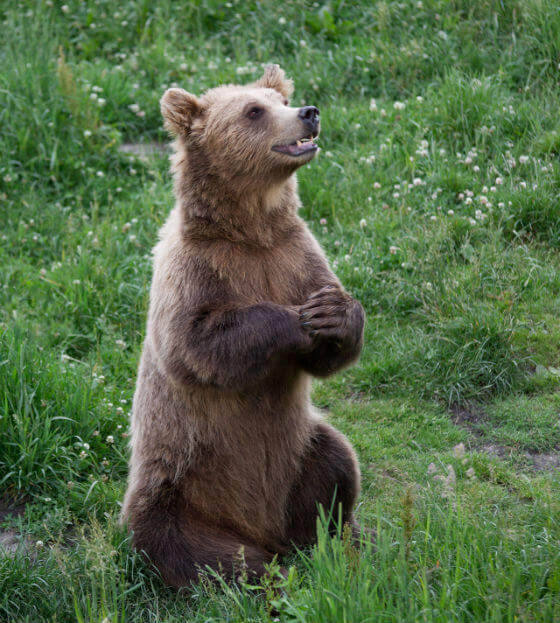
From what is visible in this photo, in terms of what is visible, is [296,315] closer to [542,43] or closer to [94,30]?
[542,43]

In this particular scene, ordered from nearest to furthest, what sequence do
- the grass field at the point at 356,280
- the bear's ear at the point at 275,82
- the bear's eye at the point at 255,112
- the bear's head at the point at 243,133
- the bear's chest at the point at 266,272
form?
the grass field at the point at 356,280 < the bear's chest at the point at 266,272 < the bear's head at the point at 243,133 < the bear's eye at the point at 255,112 < the bear's ear at the point at 275,82

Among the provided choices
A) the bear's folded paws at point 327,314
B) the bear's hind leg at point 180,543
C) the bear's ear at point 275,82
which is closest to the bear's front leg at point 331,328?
the bear's folded paws at point 327,314

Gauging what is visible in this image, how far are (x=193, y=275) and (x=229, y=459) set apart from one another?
0.96 metres

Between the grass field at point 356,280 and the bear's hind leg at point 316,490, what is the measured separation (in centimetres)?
17

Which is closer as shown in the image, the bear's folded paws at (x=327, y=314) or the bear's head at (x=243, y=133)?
the bear's folded paws at (x=327, y=314)

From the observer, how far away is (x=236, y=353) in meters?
4.14

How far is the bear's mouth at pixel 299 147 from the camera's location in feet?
14.6

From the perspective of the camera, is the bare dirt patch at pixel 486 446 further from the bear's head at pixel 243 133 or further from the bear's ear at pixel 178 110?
the bear's ear at pixel 178 110

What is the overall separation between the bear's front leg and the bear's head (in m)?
0.71

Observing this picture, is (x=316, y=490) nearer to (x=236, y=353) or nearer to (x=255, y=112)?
(x=236, y=353)

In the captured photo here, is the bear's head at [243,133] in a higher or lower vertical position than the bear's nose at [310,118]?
lower

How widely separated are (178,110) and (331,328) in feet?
4.79

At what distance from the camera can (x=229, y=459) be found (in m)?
4.46

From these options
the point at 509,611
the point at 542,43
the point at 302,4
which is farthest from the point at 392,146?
the point at 509,611
